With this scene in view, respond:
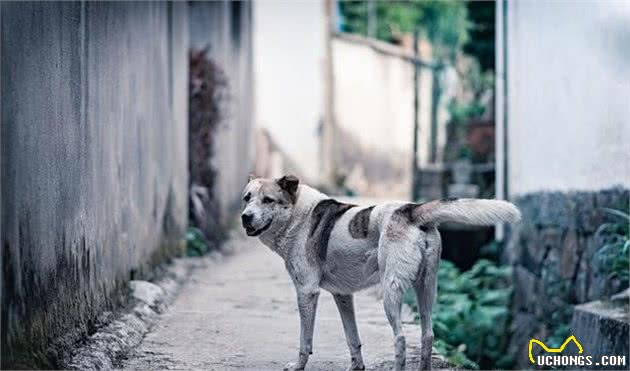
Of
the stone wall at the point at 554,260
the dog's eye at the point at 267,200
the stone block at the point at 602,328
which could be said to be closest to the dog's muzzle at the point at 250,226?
the dog's eye at the point at 267,200

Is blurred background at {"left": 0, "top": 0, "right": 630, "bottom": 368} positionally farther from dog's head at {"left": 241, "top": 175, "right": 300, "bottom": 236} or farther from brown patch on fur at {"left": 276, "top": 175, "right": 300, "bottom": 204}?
brown patch on fur at {"left": 276, "top": 175, "right": 300, "bottom": 204}

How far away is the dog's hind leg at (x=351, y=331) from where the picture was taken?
6.07m

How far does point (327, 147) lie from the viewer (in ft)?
77.5

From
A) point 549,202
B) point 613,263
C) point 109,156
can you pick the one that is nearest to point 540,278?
point 549,202

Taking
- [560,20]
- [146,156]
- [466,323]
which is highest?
[560,20]

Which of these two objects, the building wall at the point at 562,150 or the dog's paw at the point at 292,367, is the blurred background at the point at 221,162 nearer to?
the building wall at the point at 562,150

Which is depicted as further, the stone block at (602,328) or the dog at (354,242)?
the stone block at (602,328)

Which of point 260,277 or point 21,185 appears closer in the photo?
point 21,185

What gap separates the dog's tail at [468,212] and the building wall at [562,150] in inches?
114

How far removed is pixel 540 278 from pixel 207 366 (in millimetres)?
5002

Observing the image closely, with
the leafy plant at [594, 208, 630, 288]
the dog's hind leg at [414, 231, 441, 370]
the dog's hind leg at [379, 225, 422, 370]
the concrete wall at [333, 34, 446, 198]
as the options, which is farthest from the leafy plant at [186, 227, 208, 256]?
the concrete wall at [333, 34, 446, 198]

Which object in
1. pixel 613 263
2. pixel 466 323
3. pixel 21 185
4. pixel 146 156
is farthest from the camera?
pixel 466 323

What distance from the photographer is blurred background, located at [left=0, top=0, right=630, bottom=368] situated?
5.61 m

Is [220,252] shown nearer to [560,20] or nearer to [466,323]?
[466,323]
